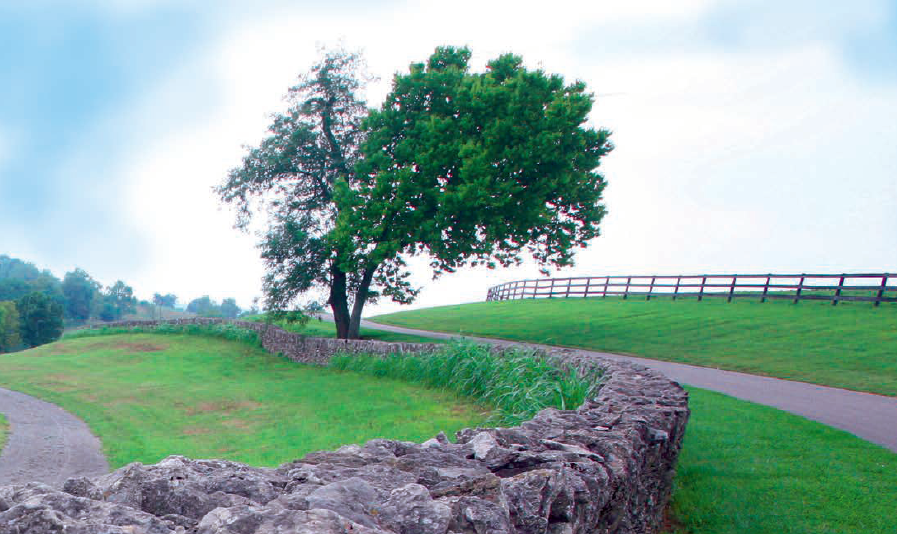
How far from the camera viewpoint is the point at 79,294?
82.4 m

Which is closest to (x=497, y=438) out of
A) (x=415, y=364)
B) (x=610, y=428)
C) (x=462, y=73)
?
(x=610, y=428)

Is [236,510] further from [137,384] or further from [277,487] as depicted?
[137,384]

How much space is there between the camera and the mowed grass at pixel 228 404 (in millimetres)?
10584

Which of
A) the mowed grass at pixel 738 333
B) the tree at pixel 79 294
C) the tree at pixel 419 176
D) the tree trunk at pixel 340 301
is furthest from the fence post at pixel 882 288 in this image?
the tree at pixel 79 294

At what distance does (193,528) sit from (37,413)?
15.7 meters

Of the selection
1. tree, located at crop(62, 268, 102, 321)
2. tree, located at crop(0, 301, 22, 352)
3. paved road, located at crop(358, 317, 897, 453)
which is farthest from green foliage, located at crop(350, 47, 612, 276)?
tree, located at crop(62, 268, 102, 321)

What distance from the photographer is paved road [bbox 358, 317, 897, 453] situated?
9.77 m

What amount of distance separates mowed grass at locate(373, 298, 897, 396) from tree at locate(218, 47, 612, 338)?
4000 mm

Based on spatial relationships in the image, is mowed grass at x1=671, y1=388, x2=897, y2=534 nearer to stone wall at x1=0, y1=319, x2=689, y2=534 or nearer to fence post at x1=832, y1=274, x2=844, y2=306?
stone wall at x1=0, y1=319, x2=689, y2=534

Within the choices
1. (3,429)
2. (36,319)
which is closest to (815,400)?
(3,429)

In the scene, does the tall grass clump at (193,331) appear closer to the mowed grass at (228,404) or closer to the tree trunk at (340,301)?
the mowed grass at (228,404)

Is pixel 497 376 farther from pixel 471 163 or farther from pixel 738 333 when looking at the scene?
pixel 738 333

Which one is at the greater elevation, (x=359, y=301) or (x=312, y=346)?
(x=359, y=301)

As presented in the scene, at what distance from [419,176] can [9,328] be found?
5314 centimetres
